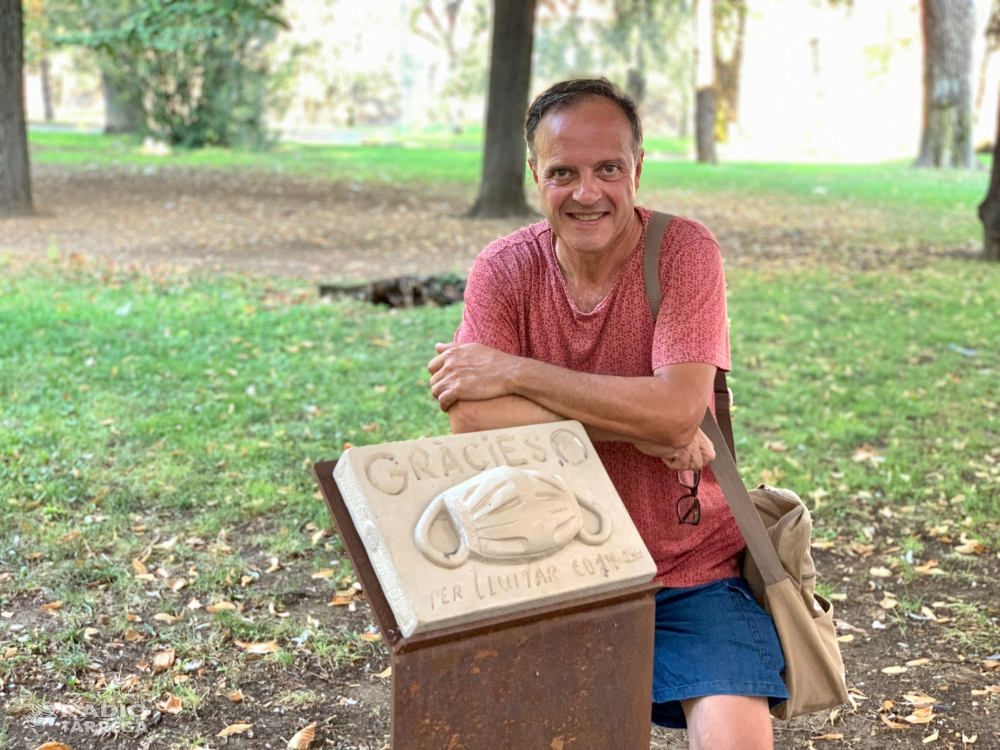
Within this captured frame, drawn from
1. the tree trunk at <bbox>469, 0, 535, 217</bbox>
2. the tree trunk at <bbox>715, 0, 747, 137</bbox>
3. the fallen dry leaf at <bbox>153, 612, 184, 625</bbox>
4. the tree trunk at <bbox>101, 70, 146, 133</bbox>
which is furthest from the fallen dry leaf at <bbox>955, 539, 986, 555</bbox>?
the tree trunk at <bbox>715, 0, 747, 137</bbox>

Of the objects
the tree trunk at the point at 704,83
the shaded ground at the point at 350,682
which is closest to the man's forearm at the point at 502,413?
the shaded ground at the point at 350,682

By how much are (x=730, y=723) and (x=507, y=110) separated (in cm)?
1179

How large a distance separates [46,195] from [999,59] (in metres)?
21.9

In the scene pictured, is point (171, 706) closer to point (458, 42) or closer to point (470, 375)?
point (470, 375)

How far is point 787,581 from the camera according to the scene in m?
2.14

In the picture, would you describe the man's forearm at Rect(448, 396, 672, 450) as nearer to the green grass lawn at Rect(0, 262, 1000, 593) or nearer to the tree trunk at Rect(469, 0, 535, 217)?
the green grass lawn at Rect(0, 262, 1000, 593)

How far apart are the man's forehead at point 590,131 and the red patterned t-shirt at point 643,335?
0.23m

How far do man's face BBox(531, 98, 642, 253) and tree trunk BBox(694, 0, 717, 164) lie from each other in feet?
73.3

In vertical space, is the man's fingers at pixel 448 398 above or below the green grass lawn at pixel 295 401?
above

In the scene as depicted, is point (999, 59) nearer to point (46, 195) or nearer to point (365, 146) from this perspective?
point (365, 146)

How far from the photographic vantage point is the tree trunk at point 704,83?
23.4 m

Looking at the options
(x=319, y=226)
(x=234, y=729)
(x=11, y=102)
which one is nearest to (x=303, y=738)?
(x=234, y=729)

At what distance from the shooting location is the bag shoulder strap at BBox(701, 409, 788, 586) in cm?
214

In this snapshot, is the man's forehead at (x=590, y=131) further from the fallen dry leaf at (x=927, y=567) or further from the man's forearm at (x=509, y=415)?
the fallen dry leaf at (x=927, y=567)
